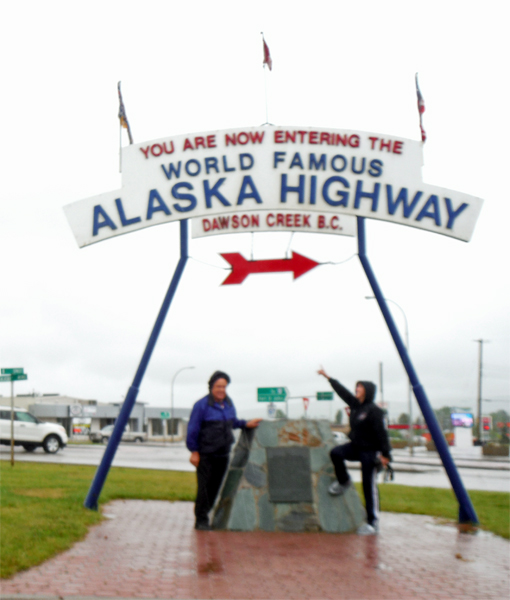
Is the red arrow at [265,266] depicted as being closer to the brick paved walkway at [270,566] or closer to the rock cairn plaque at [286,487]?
the rock cairn plaque at [286,487]

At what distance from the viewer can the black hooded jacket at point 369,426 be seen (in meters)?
8.06

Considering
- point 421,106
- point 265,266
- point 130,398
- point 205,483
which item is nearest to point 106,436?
point 130,398

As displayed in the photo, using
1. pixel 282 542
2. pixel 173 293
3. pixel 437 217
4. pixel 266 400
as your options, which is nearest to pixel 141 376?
pixel 173 293

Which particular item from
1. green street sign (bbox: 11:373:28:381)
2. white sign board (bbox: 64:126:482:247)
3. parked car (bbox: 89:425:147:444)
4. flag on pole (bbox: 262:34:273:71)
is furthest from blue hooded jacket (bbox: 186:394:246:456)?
parked car (bbox: 89:425:147:444)

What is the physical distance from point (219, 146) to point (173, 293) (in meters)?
2.06

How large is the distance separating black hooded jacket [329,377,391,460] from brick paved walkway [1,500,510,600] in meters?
1.00

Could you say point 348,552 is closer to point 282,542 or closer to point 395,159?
point 282,542

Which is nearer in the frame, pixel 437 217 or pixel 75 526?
pixel 75 526

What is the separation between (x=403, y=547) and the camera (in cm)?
725

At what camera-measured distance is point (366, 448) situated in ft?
26.7

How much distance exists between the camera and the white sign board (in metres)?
9.37

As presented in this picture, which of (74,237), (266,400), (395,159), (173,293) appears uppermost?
(395,159)

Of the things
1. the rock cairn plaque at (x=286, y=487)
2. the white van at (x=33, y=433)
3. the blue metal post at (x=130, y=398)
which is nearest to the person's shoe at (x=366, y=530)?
the rock cairn plaque at (x=286, y=487)

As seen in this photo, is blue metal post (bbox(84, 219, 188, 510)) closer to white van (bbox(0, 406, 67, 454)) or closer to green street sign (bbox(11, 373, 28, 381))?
green street sign (bbox(11, 373, 28, 381))
